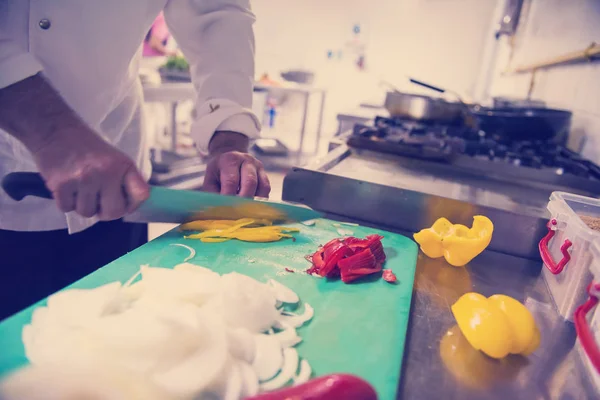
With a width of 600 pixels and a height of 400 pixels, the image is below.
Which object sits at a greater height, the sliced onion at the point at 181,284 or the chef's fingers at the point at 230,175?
the chef's fingers at the point at 230,175

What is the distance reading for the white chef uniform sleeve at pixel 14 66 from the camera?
1.99 feet

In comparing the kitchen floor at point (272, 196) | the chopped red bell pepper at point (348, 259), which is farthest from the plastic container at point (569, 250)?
the kitchen floor at point (272, 196)

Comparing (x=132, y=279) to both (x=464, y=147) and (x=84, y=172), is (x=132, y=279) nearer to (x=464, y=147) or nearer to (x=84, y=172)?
(x=84, y=172)

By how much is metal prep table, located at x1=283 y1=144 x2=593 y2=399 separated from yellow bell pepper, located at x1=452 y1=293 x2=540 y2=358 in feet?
0.06

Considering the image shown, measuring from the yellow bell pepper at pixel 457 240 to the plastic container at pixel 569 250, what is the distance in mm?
88

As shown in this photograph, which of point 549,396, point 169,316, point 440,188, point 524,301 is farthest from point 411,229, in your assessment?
point 169,316

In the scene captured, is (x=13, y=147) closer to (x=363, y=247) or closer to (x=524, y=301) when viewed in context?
(x=363, y=247)

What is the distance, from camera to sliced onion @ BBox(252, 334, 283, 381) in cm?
43

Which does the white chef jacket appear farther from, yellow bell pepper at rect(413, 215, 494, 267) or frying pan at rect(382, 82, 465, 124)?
frying pan at rect(382, 82, 465, 124)

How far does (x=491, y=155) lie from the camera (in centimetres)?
122

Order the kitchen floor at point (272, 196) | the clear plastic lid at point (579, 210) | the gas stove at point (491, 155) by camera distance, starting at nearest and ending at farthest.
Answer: the clear plastic lid at point (579, 210), the gas stove at point (491, 155), the kitchen floor at point (272, 196)

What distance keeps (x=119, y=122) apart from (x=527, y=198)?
3.11 feet

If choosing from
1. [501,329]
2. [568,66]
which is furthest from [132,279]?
[568,66]

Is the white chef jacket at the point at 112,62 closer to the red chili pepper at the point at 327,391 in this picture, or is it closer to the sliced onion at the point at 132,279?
the sliced onion at the point at 132,279
